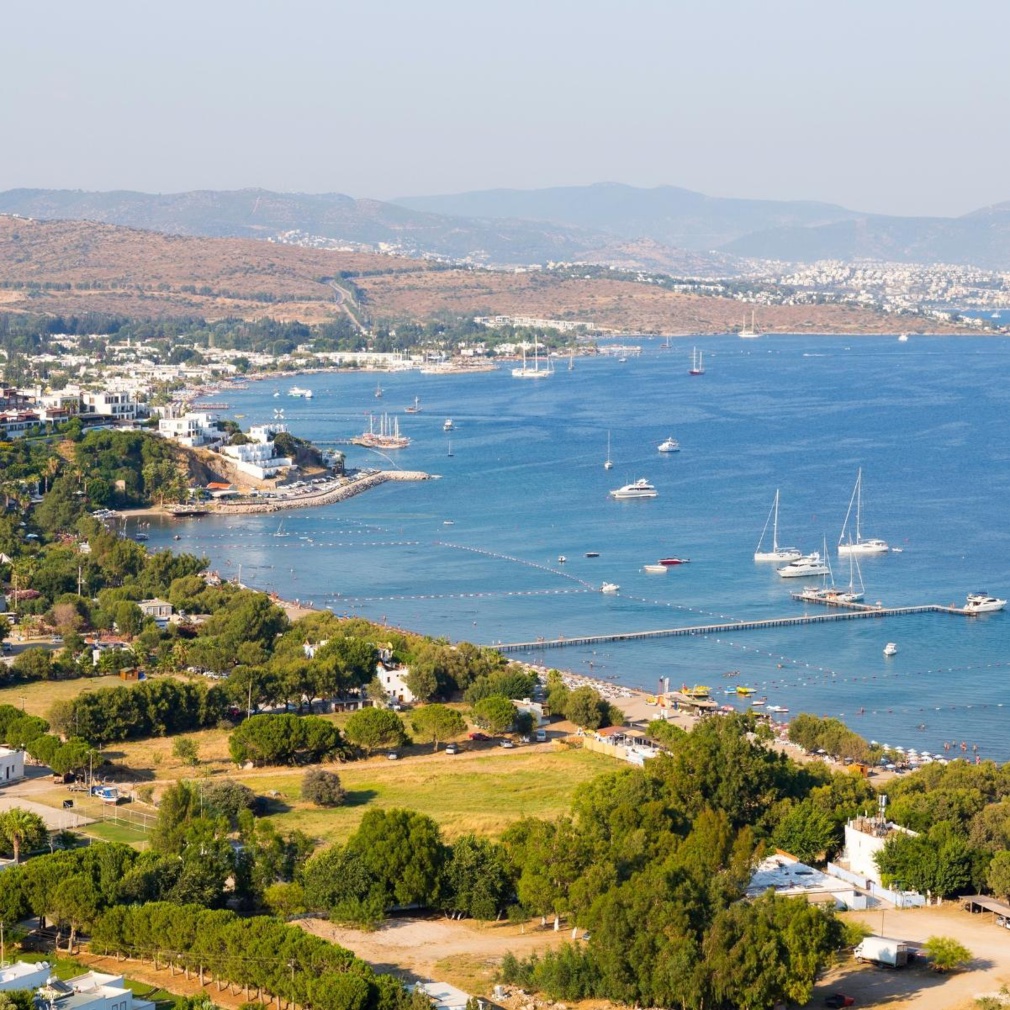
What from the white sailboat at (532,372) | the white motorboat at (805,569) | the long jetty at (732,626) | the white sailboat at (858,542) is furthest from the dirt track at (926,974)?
the white sailboat at (532,372)

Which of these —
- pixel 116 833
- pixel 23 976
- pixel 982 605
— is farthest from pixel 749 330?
pixel 23 976

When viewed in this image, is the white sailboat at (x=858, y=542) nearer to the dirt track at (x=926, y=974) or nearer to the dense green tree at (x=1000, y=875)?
the dense green tree at (x=1000, y=875)

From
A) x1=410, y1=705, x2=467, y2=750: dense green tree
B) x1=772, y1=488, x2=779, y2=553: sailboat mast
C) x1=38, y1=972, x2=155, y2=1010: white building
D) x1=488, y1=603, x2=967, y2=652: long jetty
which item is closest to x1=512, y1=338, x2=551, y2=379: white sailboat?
x1=772, y1=488, x2=779, y2=553: sailboat mast

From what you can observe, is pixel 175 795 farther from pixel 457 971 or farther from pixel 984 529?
pixel 984 529

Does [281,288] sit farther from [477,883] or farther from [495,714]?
[477,883]

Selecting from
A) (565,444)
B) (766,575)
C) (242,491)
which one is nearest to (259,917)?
(766,575)

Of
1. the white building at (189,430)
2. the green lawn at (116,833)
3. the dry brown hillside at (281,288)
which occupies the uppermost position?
the dry brown hillside at (281,288)
